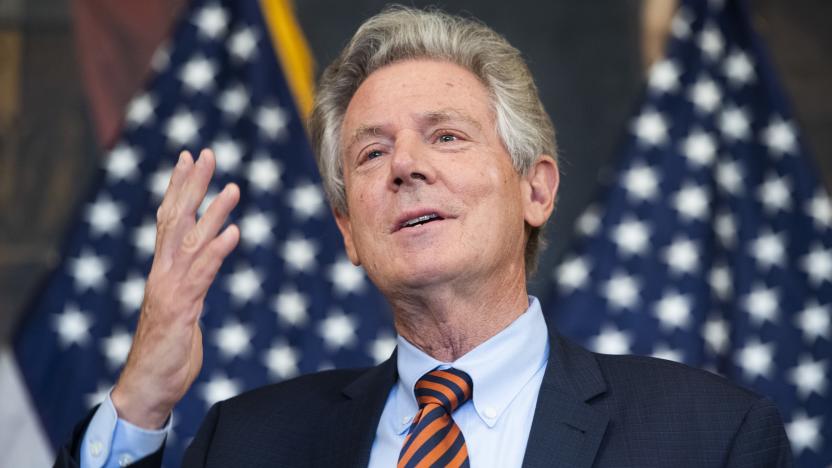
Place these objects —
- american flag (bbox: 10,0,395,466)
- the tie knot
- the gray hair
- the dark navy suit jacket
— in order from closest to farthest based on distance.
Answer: the dark navy suit jacket < the tie knot < the gray hair < american flag (bbox: 10,0,395,466)

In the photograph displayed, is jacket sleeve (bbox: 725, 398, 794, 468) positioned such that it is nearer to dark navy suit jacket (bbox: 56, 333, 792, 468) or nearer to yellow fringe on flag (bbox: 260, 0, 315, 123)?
dark navy suit jacket (bbox: 56, 333, 792, 468)

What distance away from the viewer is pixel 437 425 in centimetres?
233

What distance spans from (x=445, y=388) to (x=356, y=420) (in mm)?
257

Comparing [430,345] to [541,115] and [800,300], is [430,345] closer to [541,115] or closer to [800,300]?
[541,115]

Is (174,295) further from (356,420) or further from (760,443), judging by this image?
(760,443)

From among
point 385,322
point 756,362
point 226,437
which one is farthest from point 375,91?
point 756,362

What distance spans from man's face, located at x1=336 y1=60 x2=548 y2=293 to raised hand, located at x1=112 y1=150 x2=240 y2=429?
504 millimetres

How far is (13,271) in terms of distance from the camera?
463cm

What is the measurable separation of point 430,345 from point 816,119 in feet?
9.92

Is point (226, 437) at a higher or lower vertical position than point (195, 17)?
lower

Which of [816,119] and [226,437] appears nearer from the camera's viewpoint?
[226,437]

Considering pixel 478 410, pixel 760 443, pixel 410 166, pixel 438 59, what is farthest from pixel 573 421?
pixel 438 59

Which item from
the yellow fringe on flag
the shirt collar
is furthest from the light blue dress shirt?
the yellow fringe on flag

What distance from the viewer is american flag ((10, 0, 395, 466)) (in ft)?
13.5
